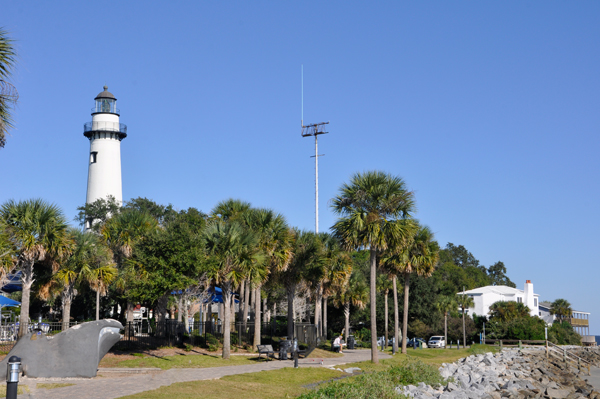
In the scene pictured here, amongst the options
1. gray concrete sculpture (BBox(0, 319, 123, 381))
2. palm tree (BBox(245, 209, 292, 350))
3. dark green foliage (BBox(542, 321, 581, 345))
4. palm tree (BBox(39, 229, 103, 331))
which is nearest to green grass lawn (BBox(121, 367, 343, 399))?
gray concrete sculpture (BBox(0, 319, 123, 381))

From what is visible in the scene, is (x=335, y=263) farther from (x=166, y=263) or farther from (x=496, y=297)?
(x=496, y=297)

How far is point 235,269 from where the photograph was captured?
90.7 feet

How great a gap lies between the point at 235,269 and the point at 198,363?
5.00 m

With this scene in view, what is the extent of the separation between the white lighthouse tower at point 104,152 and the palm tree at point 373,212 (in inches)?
1477

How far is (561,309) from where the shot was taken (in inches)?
3868

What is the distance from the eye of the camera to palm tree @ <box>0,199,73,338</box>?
26.8m

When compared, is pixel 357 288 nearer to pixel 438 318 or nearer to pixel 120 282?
pixel 438 318

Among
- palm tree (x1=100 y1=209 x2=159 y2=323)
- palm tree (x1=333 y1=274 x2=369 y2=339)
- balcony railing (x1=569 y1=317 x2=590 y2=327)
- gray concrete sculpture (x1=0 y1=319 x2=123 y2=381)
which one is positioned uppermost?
palm tree (x1=100 y1=209 x2=159 y2=323)

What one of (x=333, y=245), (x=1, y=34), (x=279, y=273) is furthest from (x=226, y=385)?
(x=333, y=245)

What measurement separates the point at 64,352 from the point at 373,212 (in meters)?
15.6

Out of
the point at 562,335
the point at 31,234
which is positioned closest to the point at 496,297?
the point at 562,335

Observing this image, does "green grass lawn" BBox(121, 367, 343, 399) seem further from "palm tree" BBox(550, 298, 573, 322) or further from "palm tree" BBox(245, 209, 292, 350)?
"palm tree" BBox(550, 298, 573, 322)

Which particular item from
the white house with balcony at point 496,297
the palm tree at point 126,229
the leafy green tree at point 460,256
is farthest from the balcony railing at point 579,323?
the palm tree at point 126,229

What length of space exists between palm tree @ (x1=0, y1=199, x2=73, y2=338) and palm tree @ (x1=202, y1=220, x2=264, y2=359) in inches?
277
